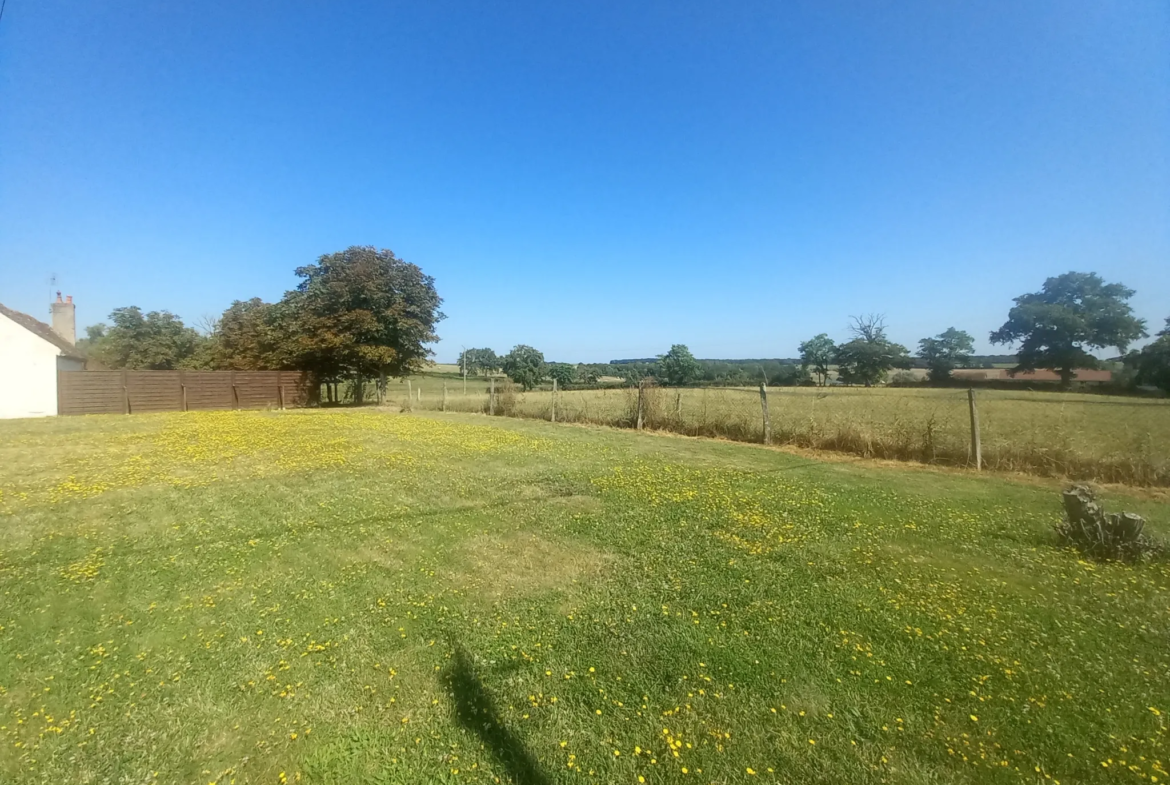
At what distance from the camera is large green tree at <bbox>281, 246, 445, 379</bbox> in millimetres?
27844

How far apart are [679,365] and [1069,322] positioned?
27319mm

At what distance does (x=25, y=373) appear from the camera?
69.7 feet

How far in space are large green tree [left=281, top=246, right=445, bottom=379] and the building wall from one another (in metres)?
9.82

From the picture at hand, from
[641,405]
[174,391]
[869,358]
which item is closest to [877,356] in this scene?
[869,358]

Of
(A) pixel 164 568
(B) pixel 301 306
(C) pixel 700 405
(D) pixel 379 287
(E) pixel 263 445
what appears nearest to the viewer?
(A) pixel 164 568

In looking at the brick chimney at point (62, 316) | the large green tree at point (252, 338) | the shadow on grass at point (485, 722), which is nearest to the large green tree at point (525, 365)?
the large green tree at point (252, 338)

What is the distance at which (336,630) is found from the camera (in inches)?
156

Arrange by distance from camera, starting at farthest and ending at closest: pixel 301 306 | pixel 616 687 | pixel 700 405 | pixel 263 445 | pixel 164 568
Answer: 1. pixel 301 306
2. pixel 700 405
3. pixel 263 445
4. pixel 164 568
5. pixel 616 687

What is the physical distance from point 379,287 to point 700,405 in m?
20.2

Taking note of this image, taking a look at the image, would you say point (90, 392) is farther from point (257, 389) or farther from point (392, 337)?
point (392, 337)

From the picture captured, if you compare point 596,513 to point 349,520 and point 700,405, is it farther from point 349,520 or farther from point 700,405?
point 700,405

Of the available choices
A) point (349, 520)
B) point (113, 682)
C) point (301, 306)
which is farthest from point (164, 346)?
point (113, 682)

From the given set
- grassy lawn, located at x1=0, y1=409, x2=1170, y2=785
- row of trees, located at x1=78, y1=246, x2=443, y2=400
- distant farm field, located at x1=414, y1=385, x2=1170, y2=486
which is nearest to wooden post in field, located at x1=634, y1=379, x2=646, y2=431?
distant farm field, located at x1=414, y1=385, x2=1170, y2=486

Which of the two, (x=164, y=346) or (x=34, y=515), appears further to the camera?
(x=164, y=346)
